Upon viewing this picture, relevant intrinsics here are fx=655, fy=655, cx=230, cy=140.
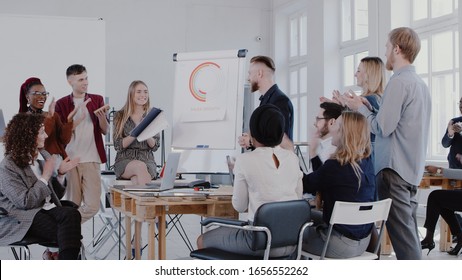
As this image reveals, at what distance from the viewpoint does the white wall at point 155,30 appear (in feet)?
37.0

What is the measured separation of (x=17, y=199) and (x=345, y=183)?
64.5 inches

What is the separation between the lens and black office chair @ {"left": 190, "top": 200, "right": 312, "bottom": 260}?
264 centimetres

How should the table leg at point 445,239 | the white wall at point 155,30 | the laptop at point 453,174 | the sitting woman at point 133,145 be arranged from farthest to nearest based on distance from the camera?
the white wall at point 155,30, the table leg at point 445,239, the laptop at point 453,174, the sitting woman at point 133,145

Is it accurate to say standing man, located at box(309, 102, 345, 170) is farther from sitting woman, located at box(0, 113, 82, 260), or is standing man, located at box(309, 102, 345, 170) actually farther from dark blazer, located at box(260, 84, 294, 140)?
sitting woman, located at box(0, 113, 82, 260)

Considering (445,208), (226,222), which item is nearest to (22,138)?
(226,222)

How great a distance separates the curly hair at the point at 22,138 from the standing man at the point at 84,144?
A: 1.22 m

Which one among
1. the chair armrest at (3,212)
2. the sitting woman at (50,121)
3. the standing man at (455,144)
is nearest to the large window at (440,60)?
the standing man at (455,144)

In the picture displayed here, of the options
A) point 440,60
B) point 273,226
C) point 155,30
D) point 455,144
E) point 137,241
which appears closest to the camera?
point 273,226

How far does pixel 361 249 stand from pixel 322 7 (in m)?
8.12

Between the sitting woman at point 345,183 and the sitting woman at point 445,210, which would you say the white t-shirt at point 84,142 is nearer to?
the sitting woman at point 345,183

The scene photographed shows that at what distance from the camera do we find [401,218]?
320cm

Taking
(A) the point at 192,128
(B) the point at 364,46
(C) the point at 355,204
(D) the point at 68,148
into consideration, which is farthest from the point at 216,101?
(B) the point at 364,46

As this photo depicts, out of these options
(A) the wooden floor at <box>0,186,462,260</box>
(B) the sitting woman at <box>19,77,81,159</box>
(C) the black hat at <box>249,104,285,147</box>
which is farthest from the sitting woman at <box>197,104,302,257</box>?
(B) the sitting woman at <box>19,77,81,159</box>

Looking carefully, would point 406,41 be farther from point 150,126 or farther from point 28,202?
point 28,202
